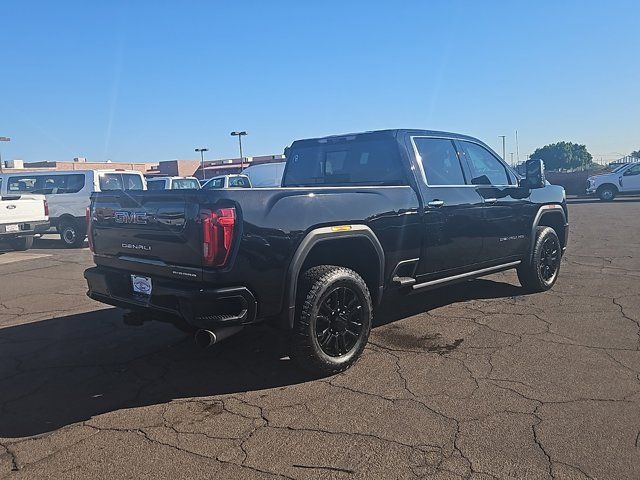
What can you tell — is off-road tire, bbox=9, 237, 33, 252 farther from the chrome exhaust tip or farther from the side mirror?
the side mirror

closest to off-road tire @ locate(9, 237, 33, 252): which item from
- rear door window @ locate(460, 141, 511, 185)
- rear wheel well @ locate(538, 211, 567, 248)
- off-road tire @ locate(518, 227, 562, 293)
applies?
rear door window @ locate(460, 141, 511, 185)

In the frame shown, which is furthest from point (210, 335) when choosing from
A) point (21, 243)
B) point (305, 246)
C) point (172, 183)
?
point (172, 183)

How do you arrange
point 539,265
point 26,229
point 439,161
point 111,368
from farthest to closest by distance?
point 26,229 → point 539,265 → point 439,161 → point 111,368

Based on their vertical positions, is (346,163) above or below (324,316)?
above

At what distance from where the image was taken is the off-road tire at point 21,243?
13.4 metres

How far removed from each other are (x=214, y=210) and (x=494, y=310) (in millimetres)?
3801

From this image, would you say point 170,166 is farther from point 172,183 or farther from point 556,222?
point 556,222

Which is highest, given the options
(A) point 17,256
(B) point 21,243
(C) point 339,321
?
(C) point 339,321

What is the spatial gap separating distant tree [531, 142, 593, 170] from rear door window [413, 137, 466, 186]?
10395 cm

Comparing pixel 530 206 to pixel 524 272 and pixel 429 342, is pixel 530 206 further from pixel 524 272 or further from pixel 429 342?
pixel 429 342

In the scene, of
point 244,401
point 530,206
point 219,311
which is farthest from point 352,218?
point 530,206

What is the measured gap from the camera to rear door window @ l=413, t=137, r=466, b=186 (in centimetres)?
536

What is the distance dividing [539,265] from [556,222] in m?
0.89

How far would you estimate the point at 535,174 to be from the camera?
6387 millimetres
